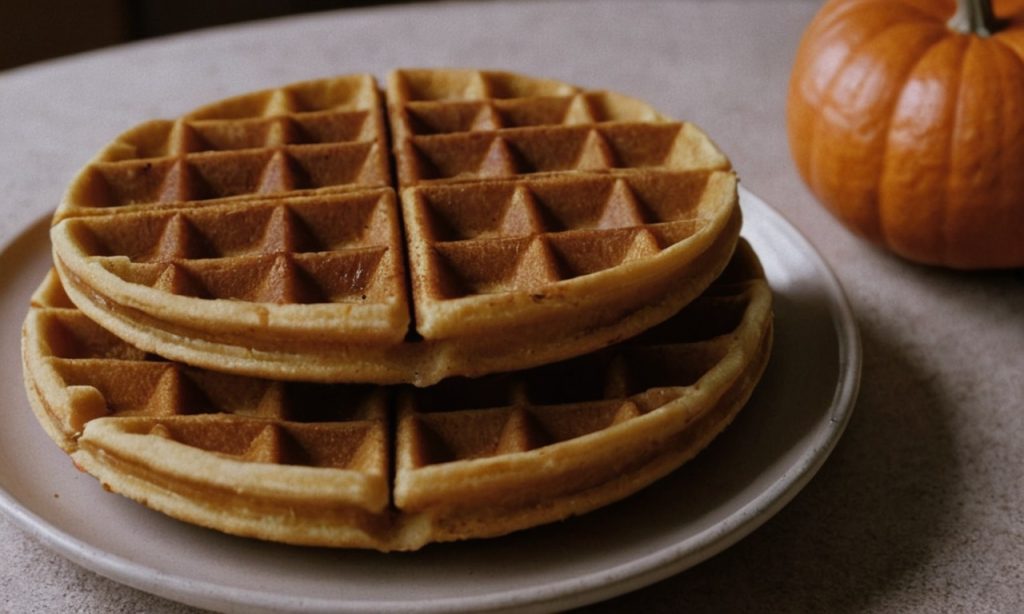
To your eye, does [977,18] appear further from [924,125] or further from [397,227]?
[397,227]

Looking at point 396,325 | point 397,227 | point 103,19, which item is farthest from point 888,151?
point 103,19

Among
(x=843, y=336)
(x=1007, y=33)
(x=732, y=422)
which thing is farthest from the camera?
(x=1007, y=33)

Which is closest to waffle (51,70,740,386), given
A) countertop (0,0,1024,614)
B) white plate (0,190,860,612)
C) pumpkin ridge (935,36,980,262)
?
white plate (0,190,860,612)

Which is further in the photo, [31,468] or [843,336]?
[843,336]

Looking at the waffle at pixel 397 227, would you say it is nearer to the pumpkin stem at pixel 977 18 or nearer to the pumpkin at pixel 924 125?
the pumpkin at pixel 924 125

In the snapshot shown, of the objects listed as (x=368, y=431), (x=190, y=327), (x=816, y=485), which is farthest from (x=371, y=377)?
(x=816, y=485)

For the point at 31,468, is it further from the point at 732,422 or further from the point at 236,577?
the point at 732,422

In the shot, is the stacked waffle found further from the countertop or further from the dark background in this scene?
the dark background
